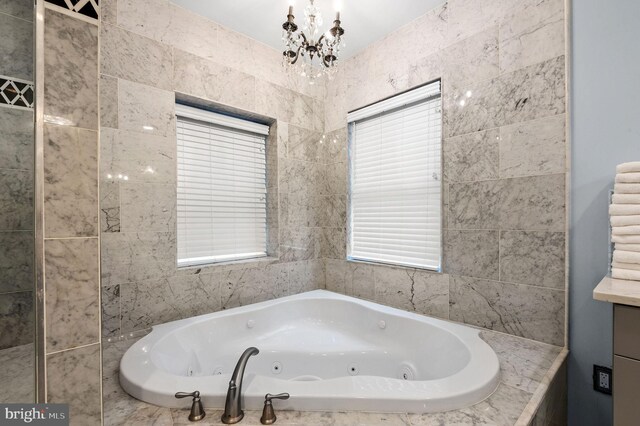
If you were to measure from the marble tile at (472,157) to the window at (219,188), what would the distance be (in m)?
1.49

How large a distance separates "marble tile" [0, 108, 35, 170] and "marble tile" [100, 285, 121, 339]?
1.04 m

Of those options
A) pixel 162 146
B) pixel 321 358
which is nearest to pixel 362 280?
pixel 321 358

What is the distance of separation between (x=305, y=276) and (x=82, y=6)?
2219mm

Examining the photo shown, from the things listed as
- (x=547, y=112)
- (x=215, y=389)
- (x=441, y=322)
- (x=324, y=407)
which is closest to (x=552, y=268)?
(x=441, y=322)

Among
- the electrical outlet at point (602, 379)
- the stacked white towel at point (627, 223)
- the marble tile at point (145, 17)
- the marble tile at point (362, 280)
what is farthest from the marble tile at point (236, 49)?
the electrical outlet at point (602, 379)

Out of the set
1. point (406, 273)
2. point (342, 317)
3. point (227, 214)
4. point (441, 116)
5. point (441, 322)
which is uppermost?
point (441, 116)

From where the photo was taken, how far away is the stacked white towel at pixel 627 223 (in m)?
1.06

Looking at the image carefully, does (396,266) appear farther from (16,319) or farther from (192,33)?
(192,33)

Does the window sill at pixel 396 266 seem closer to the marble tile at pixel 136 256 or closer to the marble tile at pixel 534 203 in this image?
the marble tile at pixel 534 203

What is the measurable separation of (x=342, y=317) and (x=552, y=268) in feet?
4.65

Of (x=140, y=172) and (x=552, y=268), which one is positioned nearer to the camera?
(x=552, y=268)

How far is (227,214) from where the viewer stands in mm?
2336

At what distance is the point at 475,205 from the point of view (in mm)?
1788

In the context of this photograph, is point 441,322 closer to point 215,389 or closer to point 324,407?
point 324,407
